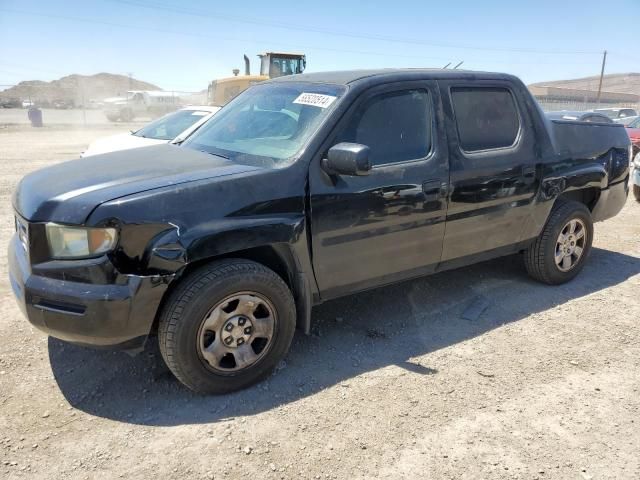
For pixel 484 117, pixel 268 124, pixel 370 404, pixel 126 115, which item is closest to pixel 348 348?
pixel 370 404

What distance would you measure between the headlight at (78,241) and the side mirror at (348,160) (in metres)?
1.29

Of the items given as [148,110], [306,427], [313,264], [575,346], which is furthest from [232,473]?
[148,110]

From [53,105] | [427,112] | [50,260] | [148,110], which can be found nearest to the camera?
[50,260]

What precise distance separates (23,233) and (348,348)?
2189 millimetres

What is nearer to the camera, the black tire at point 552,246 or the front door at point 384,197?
the front door at point 384,197

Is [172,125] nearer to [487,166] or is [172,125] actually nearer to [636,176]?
[487,166]

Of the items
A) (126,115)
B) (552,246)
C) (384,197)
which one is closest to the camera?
(384,197)

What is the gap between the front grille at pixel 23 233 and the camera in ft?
8.96

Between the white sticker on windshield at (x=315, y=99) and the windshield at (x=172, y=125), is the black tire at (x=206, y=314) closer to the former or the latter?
the white sticker on windshield at (x=315, y=99)

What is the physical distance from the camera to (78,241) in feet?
8.51

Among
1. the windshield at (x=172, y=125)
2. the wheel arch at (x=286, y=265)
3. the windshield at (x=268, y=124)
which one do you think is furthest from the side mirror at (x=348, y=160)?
the windshield at (x=172, y=125)

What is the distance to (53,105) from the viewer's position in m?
46.8

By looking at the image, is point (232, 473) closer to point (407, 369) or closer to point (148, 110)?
point (407, 369)

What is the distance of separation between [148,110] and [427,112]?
37.0 m
